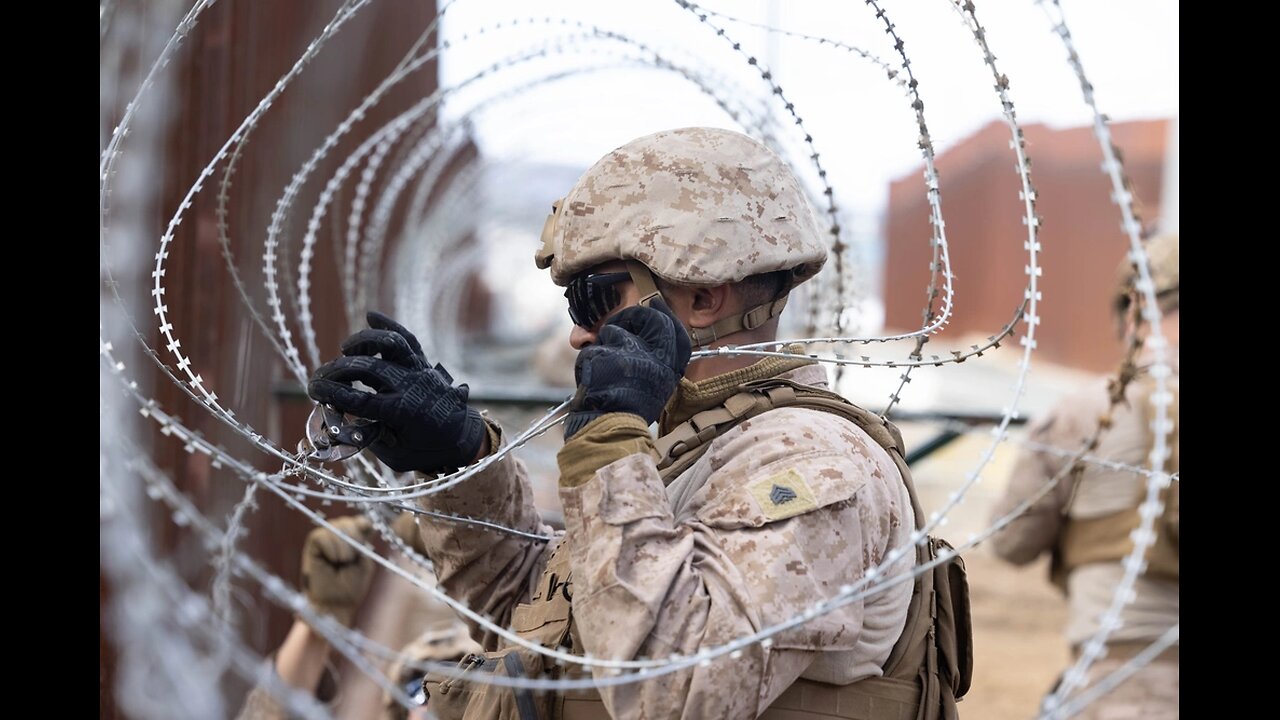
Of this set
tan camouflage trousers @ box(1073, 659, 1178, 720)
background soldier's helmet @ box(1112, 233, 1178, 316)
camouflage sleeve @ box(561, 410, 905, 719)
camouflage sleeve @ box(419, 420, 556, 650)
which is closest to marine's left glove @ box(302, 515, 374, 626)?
camouflage sleeve @ box(419, 420, 556, 650)

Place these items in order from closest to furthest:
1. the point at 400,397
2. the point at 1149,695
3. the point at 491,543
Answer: the point at 400,397
the point at 491,543
the point at 1149,695

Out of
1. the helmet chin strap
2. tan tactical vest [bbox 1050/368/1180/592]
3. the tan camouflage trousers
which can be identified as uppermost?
the helmet chin strap

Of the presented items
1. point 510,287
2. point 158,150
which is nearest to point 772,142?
point 158,150

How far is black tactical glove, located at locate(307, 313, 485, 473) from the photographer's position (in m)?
2.15

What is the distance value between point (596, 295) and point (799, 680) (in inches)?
30.8

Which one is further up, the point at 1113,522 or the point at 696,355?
the point at 696,355

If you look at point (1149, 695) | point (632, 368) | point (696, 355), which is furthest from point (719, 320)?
point (1149, 695)

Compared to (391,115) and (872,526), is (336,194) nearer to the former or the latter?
(391,115)

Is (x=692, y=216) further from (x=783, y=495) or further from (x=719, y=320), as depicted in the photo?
(x=783, y=495)

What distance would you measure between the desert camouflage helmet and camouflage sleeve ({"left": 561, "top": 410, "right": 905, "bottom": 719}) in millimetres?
403

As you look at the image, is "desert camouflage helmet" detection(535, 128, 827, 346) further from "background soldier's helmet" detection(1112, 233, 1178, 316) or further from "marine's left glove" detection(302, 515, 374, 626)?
"background soldier's helmet" detection(1112, 233, 1178, 316)

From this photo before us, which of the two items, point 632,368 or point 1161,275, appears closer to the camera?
point 632,368

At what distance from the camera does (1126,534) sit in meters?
4.64

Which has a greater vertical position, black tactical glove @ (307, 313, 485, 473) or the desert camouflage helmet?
the desert camouflage helmet
